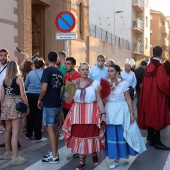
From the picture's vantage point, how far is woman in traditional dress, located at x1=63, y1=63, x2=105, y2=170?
580 centimetres

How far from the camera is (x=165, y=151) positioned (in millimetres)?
7293

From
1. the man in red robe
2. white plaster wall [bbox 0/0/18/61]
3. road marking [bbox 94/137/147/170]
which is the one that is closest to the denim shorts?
road marking [bbox 94/137/147/170]

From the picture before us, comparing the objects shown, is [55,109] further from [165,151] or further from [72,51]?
[72,51]

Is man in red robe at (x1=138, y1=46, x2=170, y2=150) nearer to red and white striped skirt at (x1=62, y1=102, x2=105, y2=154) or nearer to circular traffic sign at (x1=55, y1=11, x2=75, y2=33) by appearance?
red and white striped skirt at (x1=62, y1=102, x2=105, y2=154)

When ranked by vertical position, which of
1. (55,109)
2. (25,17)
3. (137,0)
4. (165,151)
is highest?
(137,0)

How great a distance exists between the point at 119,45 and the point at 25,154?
91.3ft

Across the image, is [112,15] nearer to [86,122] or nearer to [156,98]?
[156,98]

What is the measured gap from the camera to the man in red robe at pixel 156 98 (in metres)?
7.27

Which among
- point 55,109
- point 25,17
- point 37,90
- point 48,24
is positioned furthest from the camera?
point 48,24

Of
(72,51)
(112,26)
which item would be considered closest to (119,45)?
(112,26)

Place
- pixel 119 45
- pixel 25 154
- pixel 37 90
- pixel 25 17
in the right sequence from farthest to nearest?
1. pixel 119 45
2. pixel 25 17
3. pixel 37 90
4. pixel 25 154

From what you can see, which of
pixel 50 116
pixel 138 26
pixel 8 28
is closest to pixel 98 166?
pixel 50 116

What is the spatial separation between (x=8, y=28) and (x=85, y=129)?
28.4ft

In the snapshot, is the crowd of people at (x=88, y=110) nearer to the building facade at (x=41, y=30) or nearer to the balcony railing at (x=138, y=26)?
the building facade at (x=41, y=30)
